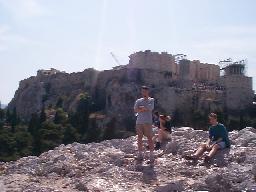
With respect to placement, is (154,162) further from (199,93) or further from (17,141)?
(199,93)

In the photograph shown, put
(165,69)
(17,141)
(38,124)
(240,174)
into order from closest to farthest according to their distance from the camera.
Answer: (240,174) → (17,141) → (38,124) → (165,69)

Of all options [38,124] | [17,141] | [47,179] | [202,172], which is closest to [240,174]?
[202,172]

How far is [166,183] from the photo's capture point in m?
10.2

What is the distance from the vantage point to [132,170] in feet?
38.2

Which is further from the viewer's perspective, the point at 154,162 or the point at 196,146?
the point at 196,146

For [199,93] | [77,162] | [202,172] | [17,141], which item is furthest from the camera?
[199,93]

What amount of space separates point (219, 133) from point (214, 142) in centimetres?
24

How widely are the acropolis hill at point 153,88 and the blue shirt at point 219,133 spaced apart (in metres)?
61.9

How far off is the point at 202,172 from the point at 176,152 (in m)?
2.15

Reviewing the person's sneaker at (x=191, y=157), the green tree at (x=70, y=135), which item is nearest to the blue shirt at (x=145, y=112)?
the person's sneaker at (x=191, y=157)

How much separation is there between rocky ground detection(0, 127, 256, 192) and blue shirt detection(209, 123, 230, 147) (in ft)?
0.89

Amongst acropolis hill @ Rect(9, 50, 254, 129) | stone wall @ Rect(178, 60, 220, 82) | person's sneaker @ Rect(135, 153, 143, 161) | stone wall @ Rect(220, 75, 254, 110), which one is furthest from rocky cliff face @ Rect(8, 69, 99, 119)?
person's sneaker @ Rect(135, 153, 143, 161)

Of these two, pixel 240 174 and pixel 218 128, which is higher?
pixel 218 128

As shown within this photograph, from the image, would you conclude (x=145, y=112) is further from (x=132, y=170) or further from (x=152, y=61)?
(x=152, y=61)
